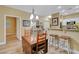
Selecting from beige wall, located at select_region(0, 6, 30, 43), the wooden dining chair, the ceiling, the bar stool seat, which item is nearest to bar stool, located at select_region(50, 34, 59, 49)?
the bar stool seat

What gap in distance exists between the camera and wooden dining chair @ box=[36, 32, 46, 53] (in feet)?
7.20

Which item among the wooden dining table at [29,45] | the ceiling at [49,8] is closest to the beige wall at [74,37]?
the ceiling at [49,8]

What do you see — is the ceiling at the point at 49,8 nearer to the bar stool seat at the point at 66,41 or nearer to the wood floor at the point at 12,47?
the bar stool seat at the point at 66,41

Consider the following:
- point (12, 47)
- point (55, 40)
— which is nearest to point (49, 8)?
point (55, 40)

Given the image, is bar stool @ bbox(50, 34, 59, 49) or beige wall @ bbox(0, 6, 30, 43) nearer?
beige wall @ bbox(0, 6, 30, 43)

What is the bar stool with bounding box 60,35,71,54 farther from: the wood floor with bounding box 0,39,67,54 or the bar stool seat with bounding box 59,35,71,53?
the wood floor with bounding box 0,39,67,54

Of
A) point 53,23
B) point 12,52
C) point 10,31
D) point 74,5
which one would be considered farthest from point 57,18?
point 12,52

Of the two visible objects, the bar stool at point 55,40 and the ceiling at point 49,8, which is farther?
the bar stool at point 55,40

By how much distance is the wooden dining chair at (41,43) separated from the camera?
2.19 m

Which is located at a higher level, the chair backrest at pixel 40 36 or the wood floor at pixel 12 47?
the chair backrest at pixel 40 36

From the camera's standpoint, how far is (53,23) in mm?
2223

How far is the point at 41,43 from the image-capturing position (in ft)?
7.36
